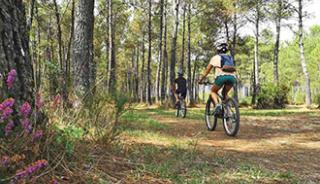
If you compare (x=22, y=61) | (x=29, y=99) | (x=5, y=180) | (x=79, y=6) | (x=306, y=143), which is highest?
(x=79, y=6)

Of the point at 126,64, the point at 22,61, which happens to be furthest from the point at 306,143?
the point at 126,64


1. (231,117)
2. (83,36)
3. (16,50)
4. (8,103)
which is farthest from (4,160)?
(231,117)

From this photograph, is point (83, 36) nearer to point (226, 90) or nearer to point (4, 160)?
point (226, 90)

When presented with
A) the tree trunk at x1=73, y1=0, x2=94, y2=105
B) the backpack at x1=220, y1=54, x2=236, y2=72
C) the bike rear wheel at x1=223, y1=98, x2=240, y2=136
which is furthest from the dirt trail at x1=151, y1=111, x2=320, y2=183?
the tree trunk at x1=73, y1=0, x2=94, y2=105

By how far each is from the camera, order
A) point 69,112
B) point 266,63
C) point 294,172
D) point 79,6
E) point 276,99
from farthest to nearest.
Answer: point 266,63 < point 276,99 < point 79,6 < point 69,112 < point 294,172

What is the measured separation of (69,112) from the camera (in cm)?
452

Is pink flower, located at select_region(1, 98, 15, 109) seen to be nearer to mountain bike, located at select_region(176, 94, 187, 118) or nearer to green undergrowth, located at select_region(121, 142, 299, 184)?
green undergrowth, located at select_region(121, 142, 299, 184)

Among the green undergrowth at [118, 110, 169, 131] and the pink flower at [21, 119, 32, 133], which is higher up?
the pink flower at [21, 119, 32, 133]

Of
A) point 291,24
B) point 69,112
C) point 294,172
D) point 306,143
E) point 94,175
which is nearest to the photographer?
point 94,175

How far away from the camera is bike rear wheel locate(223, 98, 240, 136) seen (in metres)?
7.38

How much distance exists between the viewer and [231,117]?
25.0 feet

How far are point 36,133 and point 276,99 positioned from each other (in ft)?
79.3

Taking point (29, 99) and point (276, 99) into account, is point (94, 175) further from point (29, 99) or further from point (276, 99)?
point (276, 99)

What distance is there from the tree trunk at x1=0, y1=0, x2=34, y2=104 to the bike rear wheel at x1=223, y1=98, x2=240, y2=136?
4.98 meters
